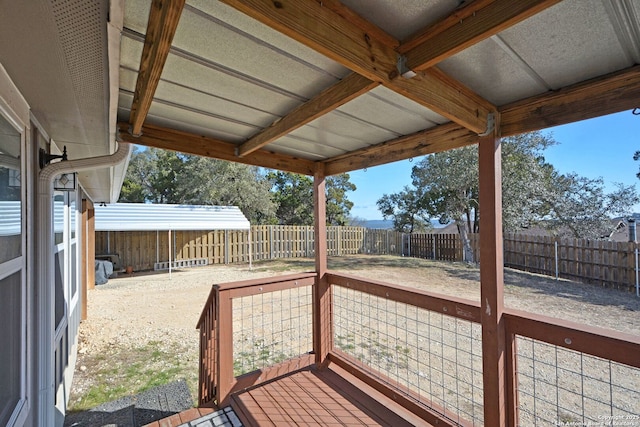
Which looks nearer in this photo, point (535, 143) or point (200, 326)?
point (200, 326)

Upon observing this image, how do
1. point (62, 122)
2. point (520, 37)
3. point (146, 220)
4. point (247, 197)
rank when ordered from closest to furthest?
point (520, 37)
point (62, 122)
point (146, 220)
point (247, 197)

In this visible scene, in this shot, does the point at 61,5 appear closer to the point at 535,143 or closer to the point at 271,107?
the point at 271,107

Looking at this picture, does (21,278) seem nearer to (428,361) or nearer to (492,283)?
(492,283)

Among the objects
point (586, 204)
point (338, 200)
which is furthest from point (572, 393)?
point (338, 200)

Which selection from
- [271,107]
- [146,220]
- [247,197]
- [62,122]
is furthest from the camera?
[247,197]

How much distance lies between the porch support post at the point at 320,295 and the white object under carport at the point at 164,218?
6.93 metres

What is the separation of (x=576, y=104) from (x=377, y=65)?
1090 millimetres

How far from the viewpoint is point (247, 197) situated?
44.4 feet

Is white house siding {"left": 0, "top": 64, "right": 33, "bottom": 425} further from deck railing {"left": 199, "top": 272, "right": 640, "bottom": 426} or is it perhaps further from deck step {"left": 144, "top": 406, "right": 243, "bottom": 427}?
deck railing {"left": 199, "top": 272, "right": 640, "bottom": 426}

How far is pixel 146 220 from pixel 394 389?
858 cm

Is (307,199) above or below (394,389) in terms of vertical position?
above

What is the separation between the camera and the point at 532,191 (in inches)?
360

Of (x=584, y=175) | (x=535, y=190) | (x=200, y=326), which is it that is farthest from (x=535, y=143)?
(x=200, y=326)

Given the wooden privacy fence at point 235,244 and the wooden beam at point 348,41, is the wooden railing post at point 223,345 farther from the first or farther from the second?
the wooden privacy fence at point 235,244
